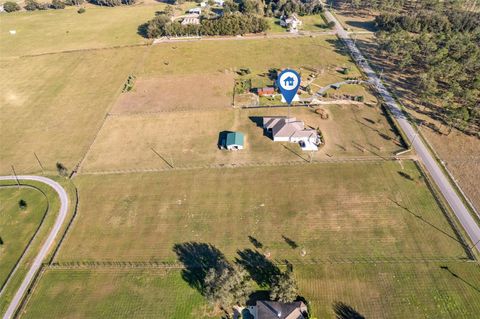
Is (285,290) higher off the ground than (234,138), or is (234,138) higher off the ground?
(234,138)

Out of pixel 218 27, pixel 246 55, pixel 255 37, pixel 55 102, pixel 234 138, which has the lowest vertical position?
pixel 55 102

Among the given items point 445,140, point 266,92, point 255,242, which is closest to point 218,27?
point 266,92

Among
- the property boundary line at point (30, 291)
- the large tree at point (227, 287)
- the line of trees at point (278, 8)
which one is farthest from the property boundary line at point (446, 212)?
the line of trees at point (278, 8)

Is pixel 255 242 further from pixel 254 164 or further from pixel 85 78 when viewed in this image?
pixel 85 78

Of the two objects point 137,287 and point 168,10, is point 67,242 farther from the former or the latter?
point 168,10

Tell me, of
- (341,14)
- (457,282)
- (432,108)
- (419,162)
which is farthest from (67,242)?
(341,14)

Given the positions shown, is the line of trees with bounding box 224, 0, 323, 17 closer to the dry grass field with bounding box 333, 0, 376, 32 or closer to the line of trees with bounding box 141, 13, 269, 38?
the dry grass field with bounding box 333, 0, 376, 32
